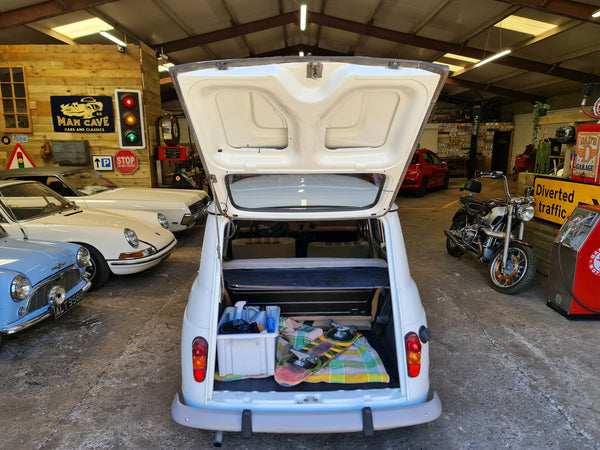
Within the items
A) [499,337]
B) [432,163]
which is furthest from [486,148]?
[499,337]

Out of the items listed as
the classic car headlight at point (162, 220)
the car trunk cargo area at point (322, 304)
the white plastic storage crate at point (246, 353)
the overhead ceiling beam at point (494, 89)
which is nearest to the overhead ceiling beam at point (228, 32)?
the classic car headlight at point (162, 220)

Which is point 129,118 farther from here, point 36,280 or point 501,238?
point 501,238

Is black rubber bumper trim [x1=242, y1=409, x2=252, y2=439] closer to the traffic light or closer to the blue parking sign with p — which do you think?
the traffic light

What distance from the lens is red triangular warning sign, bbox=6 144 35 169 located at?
7.83 meters

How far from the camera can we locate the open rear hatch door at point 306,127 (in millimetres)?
1855

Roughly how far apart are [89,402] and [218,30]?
11876mm

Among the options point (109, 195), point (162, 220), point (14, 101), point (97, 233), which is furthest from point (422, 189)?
point (14, 101)

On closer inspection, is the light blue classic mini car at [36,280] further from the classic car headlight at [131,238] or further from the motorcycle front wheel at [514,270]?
the motorcycle front wheel at [514,270]

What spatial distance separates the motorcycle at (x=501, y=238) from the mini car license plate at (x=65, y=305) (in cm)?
451

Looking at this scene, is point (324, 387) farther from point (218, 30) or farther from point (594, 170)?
point (218, 30)

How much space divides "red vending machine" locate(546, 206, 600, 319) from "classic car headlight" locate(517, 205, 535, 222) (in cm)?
59

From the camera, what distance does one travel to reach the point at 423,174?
42.3ft

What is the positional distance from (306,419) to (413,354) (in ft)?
2.27

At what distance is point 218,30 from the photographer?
12.2m
